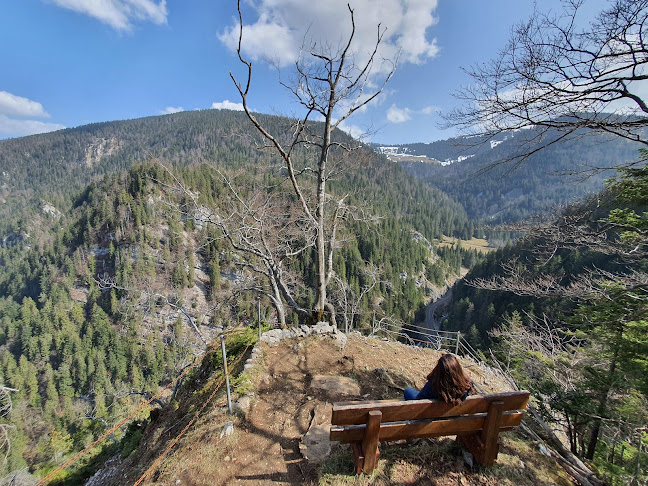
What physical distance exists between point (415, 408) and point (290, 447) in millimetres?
1725

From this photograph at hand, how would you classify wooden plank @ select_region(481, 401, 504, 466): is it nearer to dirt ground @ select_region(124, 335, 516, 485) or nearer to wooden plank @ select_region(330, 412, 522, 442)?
wooden plank @ select_region(330, 412, 522, 442)

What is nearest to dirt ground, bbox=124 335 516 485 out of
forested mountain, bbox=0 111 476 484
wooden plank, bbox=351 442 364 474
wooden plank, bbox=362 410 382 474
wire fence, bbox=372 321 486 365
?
wooden plank, bbox=351 442 364 474

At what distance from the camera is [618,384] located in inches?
Result: 206

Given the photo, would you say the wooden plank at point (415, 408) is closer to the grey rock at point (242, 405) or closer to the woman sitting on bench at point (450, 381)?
the woman sitting on bench at point (450, 381)

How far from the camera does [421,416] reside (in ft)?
10.0

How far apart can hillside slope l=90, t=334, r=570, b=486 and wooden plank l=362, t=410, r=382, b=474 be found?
0.19 metres

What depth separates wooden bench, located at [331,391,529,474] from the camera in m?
2.88

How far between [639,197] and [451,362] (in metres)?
4.72

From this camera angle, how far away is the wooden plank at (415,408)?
9.36ft

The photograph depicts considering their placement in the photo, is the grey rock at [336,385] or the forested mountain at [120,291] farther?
the forested mountain at [120,291]

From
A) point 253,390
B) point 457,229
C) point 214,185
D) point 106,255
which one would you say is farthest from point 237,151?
point 253,390

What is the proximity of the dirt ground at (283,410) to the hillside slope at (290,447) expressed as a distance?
1 cm

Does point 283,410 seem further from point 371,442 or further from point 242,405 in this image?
point 371,442

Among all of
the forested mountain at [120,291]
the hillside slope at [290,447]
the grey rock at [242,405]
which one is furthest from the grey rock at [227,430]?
the forested mountain at [120,291]
